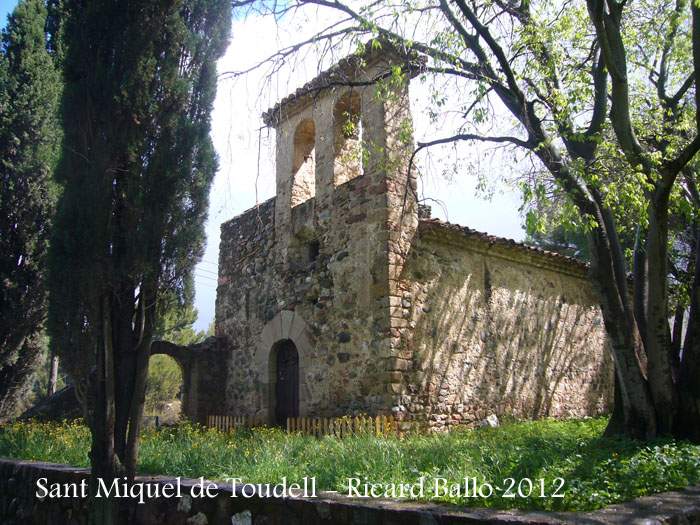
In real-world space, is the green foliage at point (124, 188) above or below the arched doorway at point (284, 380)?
above

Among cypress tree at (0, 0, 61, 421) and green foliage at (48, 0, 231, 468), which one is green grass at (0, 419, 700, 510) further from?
cypress tree at (0, 0, 61, 421)

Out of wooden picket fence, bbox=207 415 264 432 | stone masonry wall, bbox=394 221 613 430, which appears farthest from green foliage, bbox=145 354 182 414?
stone masonry wall, bbox=394 221 613 430

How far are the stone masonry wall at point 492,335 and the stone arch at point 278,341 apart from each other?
1.89 meters

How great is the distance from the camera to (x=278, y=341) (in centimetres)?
997

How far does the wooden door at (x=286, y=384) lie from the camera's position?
960cm

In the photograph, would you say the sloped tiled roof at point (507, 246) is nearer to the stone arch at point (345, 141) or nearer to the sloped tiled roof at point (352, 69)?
the stone arch at point (345, 141)

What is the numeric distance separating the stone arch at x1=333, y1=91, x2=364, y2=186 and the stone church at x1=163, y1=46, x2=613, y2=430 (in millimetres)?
27

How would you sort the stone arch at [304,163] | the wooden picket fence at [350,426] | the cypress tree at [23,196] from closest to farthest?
the wooden picket fence at [350,426] → the cypress tree at [23,196] → the stone arch at [304,163]

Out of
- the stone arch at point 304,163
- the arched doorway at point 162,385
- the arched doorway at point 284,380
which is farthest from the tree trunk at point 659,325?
the arched doorway at point 162,385

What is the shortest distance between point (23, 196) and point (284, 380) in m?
5.81

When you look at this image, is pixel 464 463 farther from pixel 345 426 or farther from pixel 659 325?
pixel 345 426

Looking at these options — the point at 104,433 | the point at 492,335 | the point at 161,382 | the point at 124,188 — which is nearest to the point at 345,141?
the point at 492,335

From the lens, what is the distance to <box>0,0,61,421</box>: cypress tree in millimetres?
10102

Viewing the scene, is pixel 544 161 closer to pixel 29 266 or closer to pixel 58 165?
pixel 58 165
